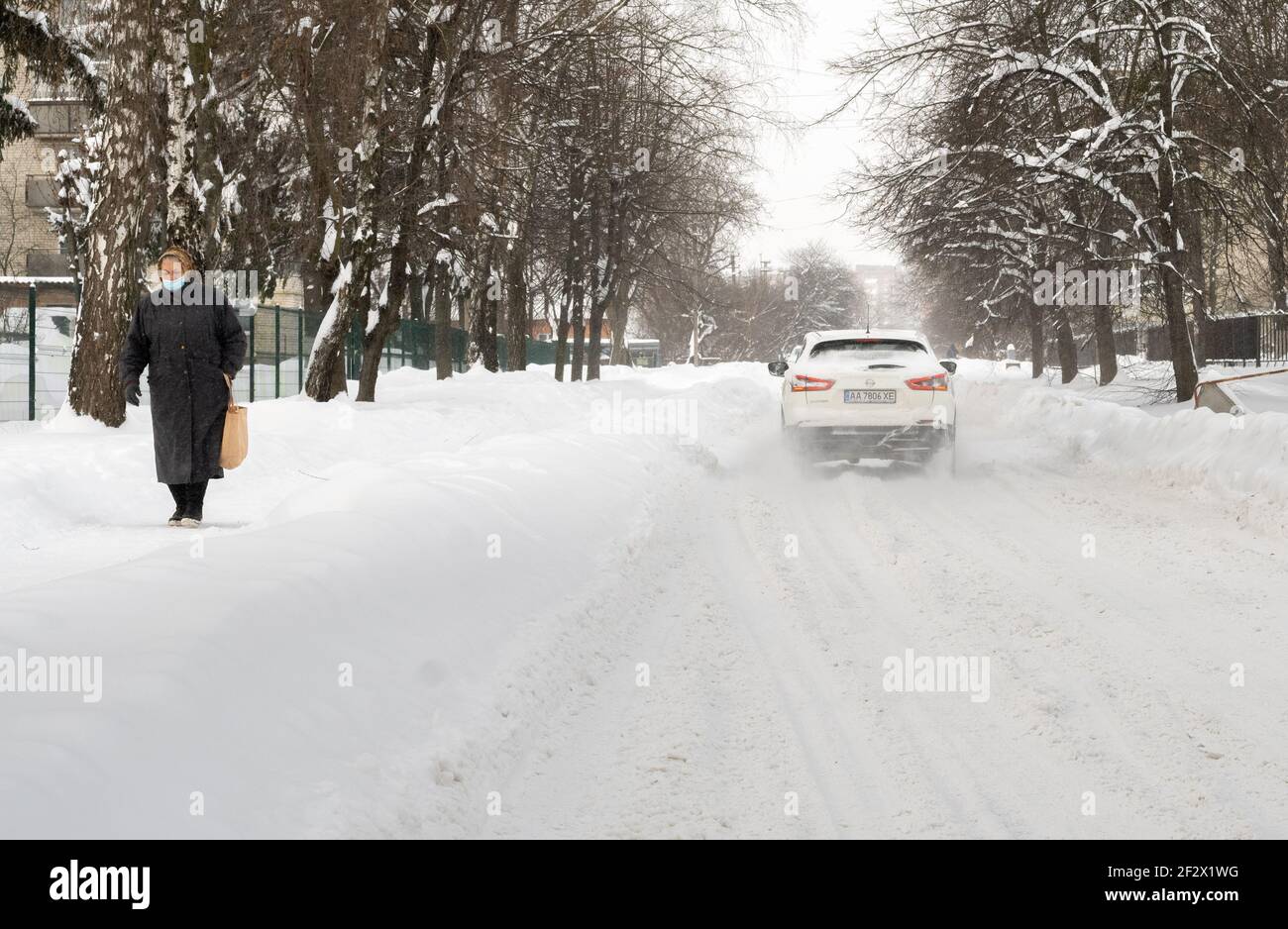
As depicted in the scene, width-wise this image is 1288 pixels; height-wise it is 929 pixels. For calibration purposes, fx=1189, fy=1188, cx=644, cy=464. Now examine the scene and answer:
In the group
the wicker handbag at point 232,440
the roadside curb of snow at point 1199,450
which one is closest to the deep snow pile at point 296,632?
the wicker handbag at point 232,440

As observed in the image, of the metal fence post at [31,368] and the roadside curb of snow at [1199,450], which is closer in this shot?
the roadside curb of snow at [1199,450]

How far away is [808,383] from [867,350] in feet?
2.70

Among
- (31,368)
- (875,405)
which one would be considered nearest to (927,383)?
(875,405)

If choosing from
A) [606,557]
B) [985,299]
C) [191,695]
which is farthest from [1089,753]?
[985,299]

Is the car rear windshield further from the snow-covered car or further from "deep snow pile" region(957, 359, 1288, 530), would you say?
"deep snow pile" region(957, 359, 1288, 530)

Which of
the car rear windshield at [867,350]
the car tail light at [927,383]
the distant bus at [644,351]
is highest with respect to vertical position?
the distant bus at [644,351]

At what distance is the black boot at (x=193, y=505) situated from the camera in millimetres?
9352

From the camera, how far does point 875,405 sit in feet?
43.3

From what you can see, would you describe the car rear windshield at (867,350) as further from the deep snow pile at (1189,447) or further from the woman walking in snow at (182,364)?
the woman walking in snow at (182,364)

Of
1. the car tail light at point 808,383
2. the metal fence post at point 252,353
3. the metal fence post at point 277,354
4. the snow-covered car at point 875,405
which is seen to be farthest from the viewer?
the metal fence post at point 277,354

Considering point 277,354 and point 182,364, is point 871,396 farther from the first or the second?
point 277,354

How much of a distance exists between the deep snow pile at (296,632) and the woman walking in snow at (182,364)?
25.9 inches
